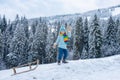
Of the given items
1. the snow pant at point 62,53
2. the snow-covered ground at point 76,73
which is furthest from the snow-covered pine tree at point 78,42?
the snow-covered ground at point 76,73

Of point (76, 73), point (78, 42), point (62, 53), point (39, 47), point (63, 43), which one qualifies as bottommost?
point (39, 47)

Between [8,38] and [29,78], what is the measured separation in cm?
7136

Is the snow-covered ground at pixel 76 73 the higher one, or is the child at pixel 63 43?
the child at pixel 63 43

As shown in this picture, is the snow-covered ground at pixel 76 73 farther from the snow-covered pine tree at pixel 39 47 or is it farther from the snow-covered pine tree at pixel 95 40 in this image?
the snow-covered pine tree at pixel 39 47

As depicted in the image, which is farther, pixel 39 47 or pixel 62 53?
pixel 39 47

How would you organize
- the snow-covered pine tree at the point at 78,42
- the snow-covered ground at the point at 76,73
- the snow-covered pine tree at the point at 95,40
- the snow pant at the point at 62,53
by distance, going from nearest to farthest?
the snow-covered ground at the point at 76,73 < the snow pant at the point at 62,53 < the snow-covered pine tree at the point at 95,40 < the snow-covered pine tree at the point at 78,42

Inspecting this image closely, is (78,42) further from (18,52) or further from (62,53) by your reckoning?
(62,53)

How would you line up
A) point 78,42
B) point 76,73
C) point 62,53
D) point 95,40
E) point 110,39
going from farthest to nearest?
point 78,42
point 110,39
point 95,40
point 62,53
point 76,73

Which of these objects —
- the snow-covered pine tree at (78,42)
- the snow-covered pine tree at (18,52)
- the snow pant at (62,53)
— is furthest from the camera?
the snow-covered pine tree at (78,42)

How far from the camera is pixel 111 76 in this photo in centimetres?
1091

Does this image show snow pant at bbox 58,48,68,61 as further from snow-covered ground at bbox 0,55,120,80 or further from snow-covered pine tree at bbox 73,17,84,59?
snow-covered pine tree at bbox 73,17,84,59

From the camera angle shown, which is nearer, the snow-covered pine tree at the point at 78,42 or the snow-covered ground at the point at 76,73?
the snow-covered ground at the point at 76,73

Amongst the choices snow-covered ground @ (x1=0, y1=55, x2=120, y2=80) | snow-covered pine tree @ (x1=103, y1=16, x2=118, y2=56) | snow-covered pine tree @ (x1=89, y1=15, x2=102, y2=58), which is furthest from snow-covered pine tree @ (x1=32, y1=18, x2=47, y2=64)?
snow-covered ground @ (x1=0, y1=55, x2=120, y2=80)

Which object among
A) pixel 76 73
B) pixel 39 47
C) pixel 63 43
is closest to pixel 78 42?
pixel 39 47
